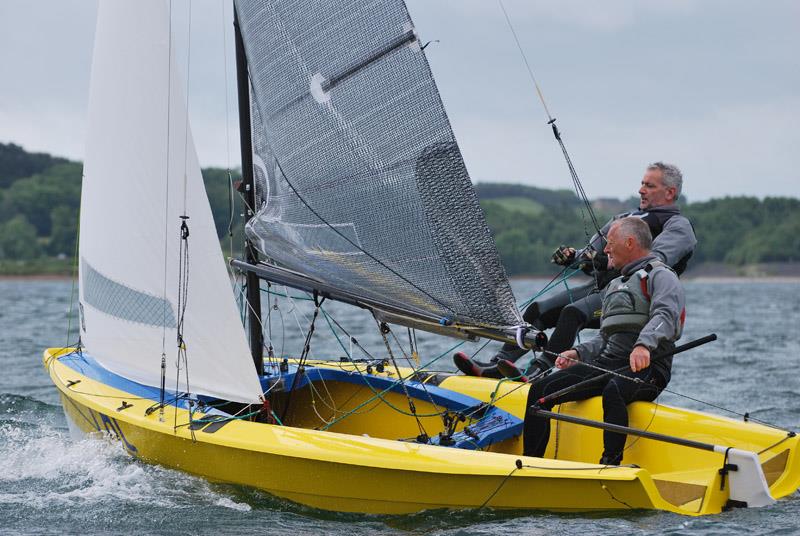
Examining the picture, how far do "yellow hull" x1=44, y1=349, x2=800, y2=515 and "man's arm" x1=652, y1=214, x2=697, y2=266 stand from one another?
0.70 meters

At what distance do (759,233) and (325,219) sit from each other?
70880 millimetres

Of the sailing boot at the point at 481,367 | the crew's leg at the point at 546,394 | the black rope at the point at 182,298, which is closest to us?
the crew's leg at the point at 546,394

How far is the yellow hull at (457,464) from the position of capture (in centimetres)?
422

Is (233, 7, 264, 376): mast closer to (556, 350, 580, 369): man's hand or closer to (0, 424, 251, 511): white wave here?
(0, 424, 251, 511): white wave

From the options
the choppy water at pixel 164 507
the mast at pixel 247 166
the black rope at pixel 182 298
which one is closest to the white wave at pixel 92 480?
the choppy water at pixel 164 507

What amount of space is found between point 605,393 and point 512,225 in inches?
2490

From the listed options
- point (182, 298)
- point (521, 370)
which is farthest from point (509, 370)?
point (182, 298)

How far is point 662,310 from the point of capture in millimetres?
4484

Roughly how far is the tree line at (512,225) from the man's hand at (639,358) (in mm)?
54240

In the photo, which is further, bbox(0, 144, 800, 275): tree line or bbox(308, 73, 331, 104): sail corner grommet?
bbox(0, 144, 800, 275): tree line

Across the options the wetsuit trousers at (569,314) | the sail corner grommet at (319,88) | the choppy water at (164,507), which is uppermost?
the sail corner grommet at (319,88)

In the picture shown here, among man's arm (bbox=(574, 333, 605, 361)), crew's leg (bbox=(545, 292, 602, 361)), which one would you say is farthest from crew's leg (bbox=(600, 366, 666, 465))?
crew's leg (bbox=(545, 292, 602, 361))

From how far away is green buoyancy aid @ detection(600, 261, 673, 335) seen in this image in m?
4.61

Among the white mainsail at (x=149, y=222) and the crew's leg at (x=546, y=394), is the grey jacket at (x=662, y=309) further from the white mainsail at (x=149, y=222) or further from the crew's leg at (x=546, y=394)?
the white mainsail at (x=149, y=222)
